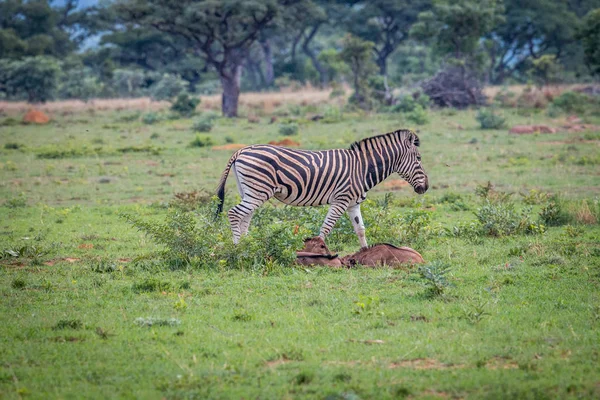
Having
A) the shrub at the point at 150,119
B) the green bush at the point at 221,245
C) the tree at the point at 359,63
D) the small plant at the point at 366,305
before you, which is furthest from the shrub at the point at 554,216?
the shrub at the point at 150,119

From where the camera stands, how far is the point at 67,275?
32.8 feet

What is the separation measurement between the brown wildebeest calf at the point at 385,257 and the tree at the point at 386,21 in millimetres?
42156

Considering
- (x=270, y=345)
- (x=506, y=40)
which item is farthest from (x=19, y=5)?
(x=270, y=345)

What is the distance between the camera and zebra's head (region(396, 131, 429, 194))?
11477mm

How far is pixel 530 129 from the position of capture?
26.3 metres

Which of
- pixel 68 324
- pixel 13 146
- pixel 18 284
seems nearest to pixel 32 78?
pixel 13 146

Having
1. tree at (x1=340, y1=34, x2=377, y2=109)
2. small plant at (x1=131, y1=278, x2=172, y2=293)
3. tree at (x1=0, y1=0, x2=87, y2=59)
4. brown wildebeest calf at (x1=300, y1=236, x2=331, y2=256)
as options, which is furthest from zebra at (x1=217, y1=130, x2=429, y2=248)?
tree at (x1=0, y1=0, x2=87, y2=59)

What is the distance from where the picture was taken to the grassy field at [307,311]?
6.29 m

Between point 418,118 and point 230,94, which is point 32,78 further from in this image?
point 418,118

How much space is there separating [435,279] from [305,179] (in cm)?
279

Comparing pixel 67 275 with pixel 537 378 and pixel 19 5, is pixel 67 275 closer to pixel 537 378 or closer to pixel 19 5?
pixel 537 378

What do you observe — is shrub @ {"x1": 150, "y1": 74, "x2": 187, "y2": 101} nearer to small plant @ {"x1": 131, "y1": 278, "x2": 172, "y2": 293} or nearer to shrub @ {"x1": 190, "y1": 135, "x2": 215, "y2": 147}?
shrub @ {"x1": 190, "y1": 135, "x2": 215, "y2": 147}

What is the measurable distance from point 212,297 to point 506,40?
50213 millimetres

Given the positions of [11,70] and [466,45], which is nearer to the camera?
[466,45]
